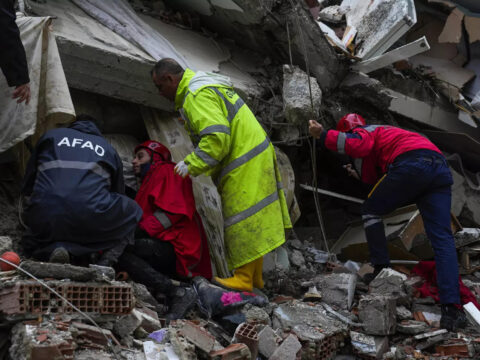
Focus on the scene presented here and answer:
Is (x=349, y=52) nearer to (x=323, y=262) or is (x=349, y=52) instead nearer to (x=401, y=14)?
(x=401, y=14)

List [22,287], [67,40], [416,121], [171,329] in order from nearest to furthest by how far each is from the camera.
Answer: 1. [22,287]
2. [171,329]
3. [67,40]
4. [416,121]

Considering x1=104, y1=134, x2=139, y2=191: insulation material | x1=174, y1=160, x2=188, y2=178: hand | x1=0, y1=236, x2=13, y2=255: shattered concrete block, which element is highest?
x1=174, y1=160, x2=188, y2=178: hand

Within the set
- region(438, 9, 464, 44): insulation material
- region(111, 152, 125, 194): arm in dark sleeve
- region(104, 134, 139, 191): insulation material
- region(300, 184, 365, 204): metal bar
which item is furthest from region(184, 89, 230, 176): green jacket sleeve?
region(438, 9, 464, 44): insulation material

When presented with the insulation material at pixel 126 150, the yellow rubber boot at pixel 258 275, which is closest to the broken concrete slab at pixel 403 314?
the yellow rubber boot at pixel 258 275

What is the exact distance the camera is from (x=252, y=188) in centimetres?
374

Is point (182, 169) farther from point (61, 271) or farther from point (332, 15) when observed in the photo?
point (332, 15)

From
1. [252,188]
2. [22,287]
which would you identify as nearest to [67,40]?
[252,188]

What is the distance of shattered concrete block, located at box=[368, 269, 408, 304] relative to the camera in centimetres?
401

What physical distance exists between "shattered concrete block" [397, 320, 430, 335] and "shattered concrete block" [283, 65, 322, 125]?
209 cm

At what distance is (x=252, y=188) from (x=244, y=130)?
0.41 m

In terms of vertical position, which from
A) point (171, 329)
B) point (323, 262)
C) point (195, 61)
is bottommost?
point (323, 262)

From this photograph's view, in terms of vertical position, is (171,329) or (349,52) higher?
(349,52)

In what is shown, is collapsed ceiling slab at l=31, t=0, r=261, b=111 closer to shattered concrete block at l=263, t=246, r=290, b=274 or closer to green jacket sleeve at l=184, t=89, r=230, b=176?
green jacket sleeve at l=184, t=89, r=230, b=176

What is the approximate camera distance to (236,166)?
3771 mm
